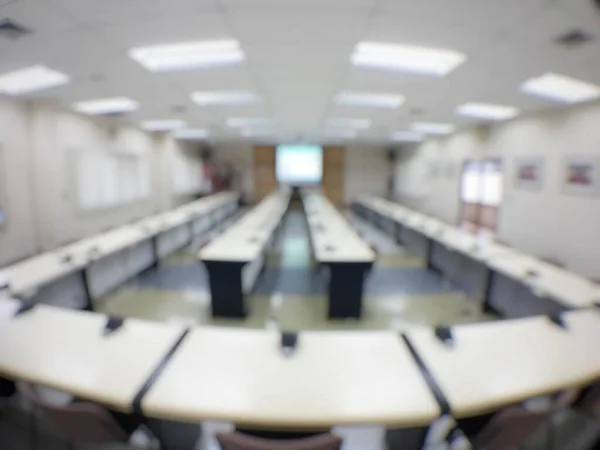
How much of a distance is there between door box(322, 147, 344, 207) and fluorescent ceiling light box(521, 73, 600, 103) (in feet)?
31.1

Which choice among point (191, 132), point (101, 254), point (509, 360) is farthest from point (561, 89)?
point (191, 132)

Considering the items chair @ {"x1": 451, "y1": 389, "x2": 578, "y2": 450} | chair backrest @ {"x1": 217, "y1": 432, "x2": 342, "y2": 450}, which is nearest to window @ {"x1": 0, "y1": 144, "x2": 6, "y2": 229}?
chair backrest @ {"x1": 217, "y1": 432, "x2": 342, "y2": 450}

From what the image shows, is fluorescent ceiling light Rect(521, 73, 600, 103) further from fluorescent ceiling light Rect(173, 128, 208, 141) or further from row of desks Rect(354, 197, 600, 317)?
fluorescent ceiling light Rect(173, 128, 208, 141)

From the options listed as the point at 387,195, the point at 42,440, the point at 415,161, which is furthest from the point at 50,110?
the point at 387,195

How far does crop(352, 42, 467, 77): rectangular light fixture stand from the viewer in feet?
9.33

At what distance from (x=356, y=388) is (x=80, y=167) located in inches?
268

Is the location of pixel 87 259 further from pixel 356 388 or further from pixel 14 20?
pixel 356 388

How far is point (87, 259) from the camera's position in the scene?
133 inches

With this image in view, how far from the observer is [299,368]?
1471mm

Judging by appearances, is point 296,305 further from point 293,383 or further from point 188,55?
point 188,55

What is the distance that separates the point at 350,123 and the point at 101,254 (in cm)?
596

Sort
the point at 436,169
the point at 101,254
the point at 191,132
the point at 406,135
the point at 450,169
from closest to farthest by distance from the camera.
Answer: the point at 101,254 → the point at 450,169 → the point at 191,132 → the point at 406,135 → the point at 436,169

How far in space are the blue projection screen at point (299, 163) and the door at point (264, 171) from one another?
0.40 meters

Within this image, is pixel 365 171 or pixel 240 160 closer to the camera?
pixel 240 160
